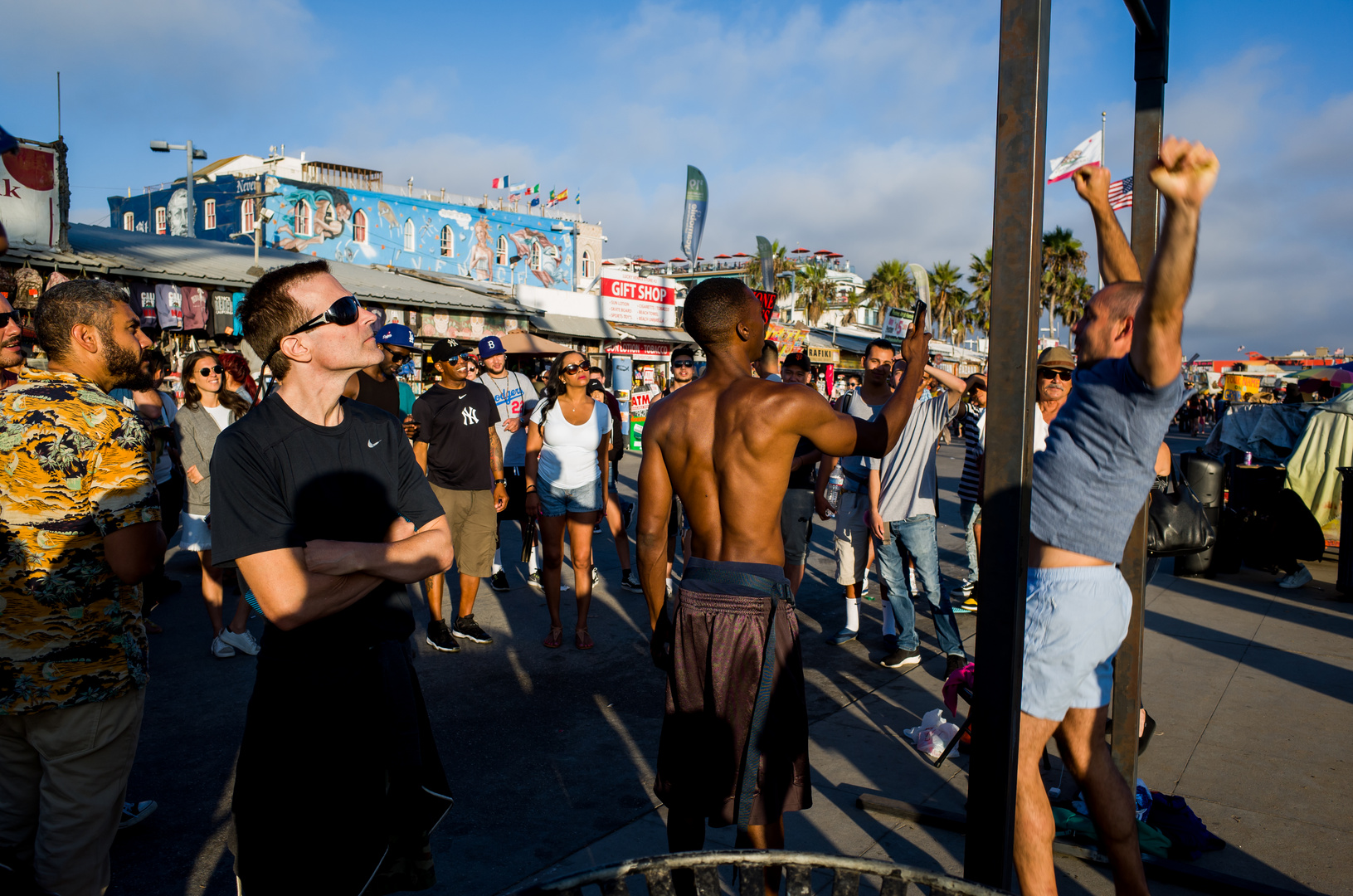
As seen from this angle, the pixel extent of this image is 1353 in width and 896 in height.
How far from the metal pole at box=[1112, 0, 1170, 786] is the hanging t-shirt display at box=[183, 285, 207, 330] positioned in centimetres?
1932

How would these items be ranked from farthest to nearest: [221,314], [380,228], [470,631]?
[380,228] → [221,314] → [470,631]

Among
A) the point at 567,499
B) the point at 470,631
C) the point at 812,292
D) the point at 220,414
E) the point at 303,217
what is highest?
the point at 812,292

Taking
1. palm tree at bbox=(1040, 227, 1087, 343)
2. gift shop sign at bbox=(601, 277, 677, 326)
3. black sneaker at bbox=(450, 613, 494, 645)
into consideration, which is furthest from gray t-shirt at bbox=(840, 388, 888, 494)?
palm tree at bbox=(1040, 227, 1087, 343)

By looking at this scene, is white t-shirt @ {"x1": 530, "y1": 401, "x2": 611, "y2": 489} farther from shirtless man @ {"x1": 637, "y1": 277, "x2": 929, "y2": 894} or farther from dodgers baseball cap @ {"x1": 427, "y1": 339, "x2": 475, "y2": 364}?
shirtless man @ {"x1": 637, "y1": 277, "x2": 929, "y2": 894}

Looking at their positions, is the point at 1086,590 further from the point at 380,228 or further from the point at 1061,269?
the point at 1061,269

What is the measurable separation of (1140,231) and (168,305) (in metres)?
19.3

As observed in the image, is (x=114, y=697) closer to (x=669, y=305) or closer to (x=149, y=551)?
(x=149, y=551)

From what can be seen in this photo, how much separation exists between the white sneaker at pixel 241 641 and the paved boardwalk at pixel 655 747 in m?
0.10

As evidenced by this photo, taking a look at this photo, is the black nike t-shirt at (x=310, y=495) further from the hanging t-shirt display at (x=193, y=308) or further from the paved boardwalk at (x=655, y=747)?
the hanging t-shirt display at (x=193, y=308)

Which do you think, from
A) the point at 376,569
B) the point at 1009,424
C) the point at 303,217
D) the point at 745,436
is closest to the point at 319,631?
the point at 376,569

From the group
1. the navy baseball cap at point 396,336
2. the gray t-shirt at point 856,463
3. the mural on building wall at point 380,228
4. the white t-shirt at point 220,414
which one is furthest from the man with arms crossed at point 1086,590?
the mural on building wall at point 380,228

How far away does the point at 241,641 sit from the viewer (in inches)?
218

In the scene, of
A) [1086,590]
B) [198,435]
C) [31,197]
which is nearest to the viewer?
[1086,590]

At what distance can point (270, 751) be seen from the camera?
6.64ft
